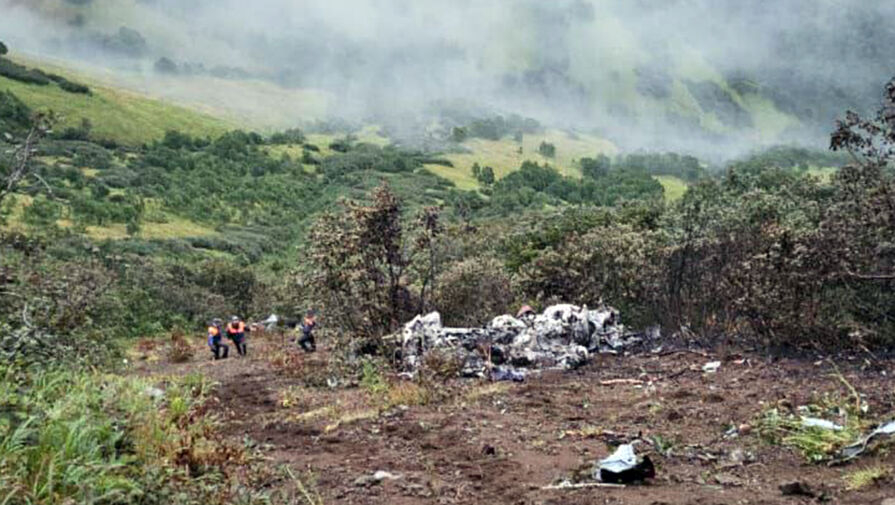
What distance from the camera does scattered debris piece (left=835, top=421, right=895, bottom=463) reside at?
17.6 ft

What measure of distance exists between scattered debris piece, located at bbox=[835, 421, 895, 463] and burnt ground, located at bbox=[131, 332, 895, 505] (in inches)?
3.9

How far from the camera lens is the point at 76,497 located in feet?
12.4

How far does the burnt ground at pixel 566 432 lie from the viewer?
16.6 ft

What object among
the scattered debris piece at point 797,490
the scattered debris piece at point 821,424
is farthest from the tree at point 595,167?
the scattered debris piece at point 797,490

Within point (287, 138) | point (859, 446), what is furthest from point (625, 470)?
point (287, 138)

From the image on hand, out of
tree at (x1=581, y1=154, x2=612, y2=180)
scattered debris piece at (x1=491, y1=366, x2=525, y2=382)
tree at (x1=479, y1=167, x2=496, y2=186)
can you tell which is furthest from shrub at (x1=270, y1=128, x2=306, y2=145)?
scattered debris piece at (x1=491, y1=366, x2=525, y2=382)

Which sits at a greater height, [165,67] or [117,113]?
[165,67]

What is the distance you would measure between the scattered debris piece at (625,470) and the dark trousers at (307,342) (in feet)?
39.2

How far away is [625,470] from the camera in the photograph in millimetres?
5074

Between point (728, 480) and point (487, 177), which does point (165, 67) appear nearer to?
point (487, 177)

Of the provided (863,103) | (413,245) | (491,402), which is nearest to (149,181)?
(413,245)

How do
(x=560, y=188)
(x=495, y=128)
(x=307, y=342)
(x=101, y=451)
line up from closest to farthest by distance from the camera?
1. (x=101, y=451)
2. (x=307, y=342)
3. (x=560, y=188)
4. (x=495, y=128)

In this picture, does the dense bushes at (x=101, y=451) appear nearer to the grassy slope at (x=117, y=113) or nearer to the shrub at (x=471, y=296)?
the shrub at (x=471, y=296)

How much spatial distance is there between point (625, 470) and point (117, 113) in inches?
3686
